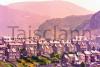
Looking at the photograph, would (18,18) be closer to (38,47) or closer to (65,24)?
(38,47)

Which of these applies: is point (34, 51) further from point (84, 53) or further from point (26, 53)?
point (84, 53)

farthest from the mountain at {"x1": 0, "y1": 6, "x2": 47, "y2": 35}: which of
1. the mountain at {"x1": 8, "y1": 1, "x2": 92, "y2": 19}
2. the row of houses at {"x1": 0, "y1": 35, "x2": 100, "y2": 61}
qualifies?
the row of houses at {"x1": 0, "y1": 35, "x2": 100, "y2": 61}

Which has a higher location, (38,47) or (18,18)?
(18,18)

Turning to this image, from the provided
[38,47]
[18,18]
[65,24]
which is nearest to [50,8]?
[65,24]

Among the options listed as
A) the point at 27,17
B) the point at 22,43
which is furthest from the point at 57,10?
the point at 22,43

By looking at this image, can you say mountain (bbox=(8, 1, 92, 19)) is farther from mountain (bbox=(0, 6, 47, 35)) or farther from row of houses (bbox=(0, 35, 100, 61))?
row of houses (bbox=(0, 35, 100, 61))

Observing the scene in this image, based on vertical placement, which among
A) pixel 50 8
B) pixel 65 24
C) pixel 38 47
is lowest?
pixel 38 47
